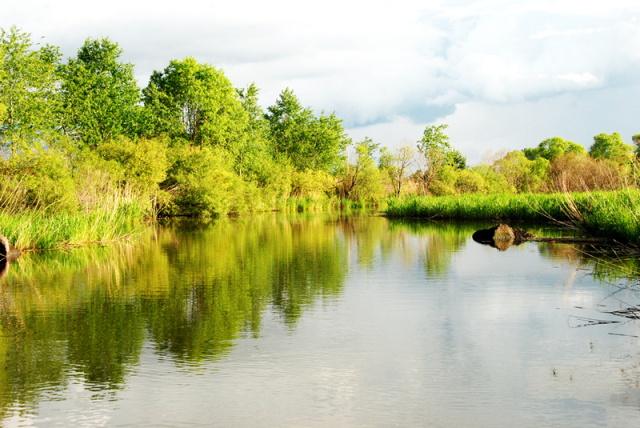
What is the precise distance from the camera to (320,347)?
6.94 m

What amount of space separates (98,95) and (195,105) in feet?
24.4

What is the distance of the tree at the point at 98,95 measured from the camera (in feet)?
154

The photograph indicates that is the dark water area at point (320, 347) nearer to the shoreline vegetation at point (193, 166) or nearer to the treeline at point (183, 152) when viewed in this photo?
the shoreline vegetation at point (193, 166)

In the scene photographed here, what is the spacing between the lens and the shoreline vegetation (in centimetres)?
2214

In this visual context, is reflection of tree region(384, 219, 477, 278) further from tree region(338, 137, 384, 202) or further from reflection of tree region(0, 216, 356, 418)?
tree region(338, 137, 384, 202)

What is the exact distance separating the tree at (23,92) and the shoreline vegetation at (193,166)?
0.31 ft

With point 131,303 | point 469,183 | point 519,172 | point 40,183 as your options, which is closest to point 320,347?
point 131,303

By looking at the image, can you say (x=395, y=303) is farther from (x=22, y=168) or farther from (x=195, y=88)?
(x=195, y=88)

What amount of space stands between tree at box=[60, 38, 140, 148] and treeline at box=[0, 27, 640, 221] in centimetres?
10

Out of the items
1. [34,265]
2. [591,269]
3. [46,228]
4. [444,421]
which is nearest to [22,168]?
[46,228]

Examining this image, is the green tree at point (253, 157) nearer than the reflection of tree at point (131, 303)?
No

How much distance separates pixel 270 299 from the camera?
10109 millimetres

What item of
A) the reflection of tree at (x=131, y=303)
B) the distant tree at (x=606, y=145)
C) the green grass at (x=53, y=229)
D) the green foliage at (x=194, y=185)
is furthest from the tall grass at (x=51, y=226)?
the distant tree at (x=606, y=145)

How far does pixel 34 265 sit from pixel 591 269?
42.1 feet
